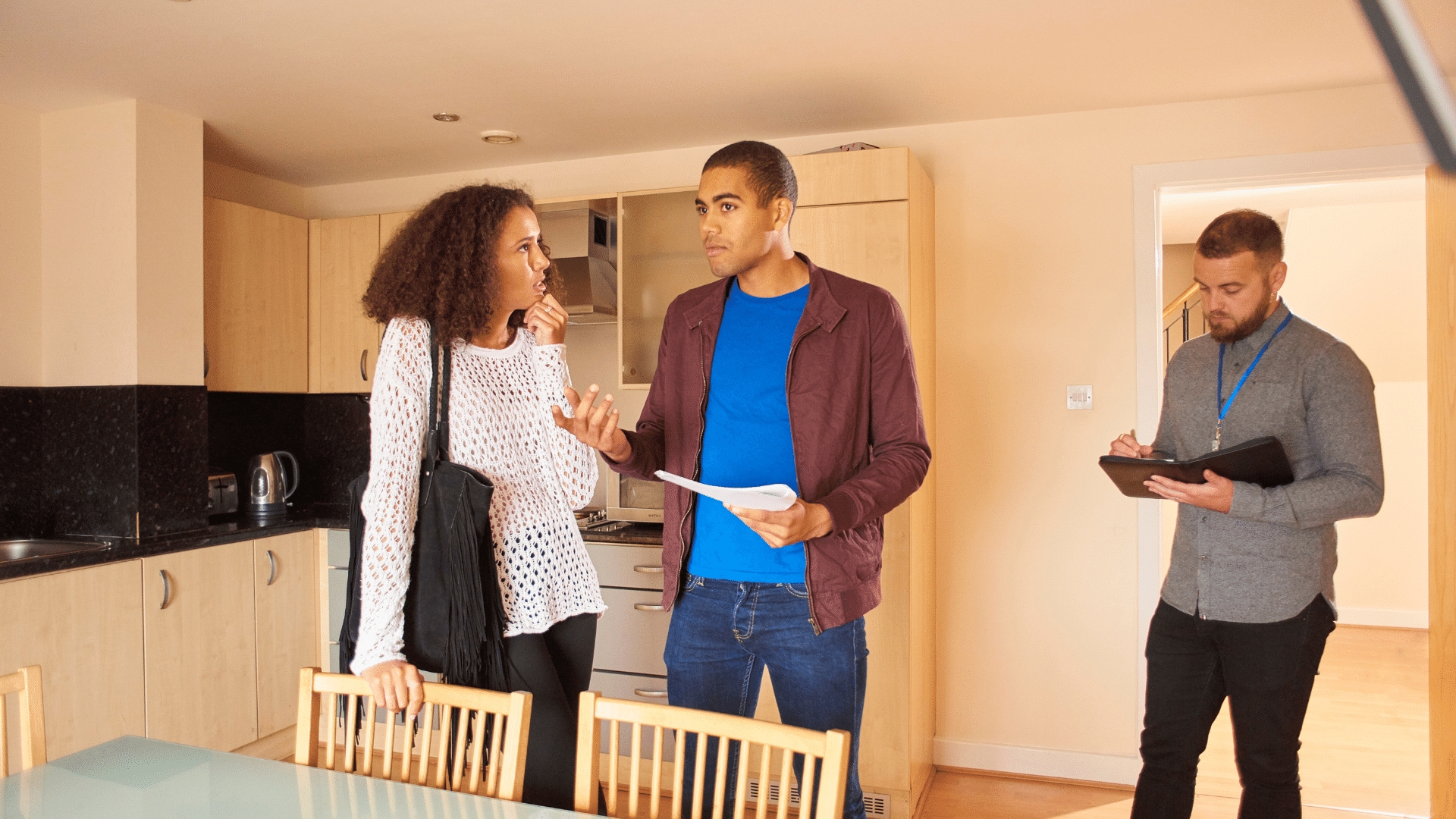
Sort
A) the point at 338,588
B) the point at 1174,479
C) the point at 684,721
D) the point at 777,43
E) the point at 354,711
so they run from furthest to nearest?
the point at 338,588
the point at 777,43
the point at 1174,479
the point at 354,711
the point at 684,721

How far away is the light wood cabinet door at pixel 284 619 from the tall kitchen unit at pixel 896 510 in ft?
3.88

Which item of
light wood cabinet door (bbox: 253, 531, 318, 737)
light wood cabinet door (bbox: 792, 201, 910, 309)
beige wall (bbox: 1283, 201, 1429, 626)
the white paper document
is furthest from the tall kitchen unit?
beige wall (bbox: 1283, 201, 1429, 626)

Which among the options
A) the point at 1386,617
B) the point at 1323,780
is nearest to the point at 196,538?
the point at 1323,780

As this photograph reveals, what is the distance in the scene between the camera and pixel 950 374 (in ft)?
11.3

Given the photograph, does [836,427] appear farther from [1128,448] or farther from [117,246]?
[117,246]

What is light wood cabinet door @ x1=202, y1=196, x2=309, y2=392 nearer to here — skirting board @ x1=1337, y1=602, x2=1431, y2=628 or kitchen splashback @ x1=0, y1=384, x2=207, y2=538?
kitchen splashback @ x1=0, y1=384, x2=207, y2=538

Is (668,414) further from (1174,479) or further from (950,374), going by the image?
(950,374)

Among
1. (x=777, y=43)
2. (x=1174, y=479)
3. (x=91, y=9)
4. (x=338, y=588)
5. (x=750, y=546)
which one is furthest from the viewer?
(x=338, y=588)

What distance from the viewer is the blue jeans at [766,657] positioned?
163 cm

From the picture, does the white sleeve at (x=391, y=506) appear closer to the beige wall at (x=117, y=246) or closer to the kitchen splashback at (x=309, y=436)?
the beige wall at (x=117, y=246)

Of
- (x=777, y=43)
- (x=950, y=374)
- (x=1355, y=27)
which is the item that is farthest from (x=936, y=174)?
(x=1355, y=27)

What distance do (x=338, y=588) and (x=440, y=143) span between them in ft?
5.78

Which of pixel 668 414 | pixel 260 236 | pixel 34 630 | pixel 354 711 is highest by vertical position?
pixel 260 236

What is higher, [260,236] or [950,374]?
[260,236]
